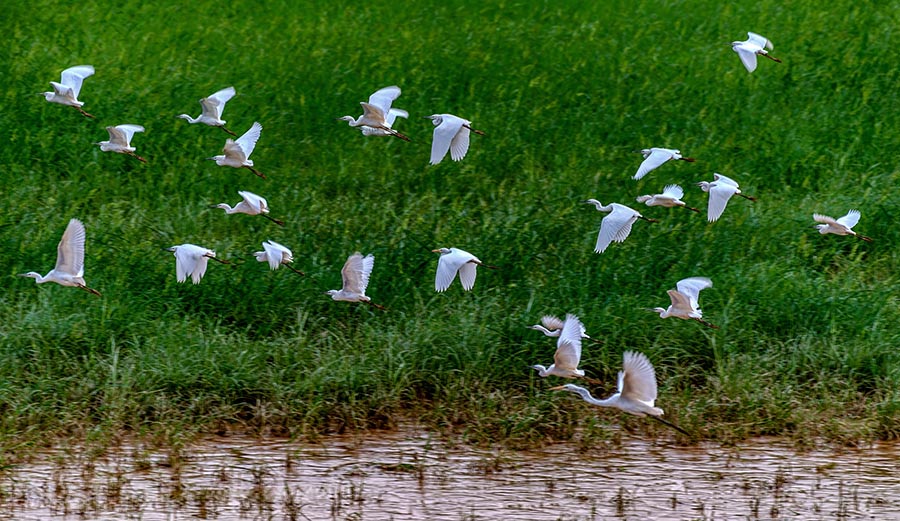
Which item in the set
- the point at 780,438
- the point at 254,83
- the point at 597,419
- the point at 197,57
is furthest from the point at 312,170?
the point at 780,438

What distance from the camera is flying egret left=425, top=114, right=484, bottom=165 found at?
5.95 metres

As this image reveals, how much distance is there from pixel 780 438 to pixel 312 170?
398 centimetres

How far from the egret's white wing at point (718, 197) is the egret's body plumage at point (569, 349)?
1.14 meters

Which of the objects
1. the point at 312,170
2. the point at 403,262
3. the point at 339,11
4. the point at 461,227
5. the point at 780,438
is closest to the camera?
the point at 780,438

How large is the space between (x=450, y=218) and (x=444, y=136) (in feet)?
5.17

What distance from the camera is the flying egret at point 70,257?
5.54 m

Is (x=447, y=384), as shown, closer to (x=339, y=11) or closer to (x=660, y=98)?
(x=660, y=98)

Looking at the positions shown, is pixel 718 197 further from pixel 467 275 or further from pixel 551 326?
pixel 467 275

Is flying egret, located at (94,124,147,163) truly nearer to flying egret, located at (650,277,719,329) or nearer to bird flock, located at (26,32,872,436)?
bird flock, located at (26,32,872,436)

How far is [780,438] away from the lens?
5.80 m

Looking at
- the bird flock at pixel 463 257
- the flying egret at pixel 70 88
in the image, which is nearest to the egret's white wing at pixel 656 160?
the bird flock at pixel 463 257

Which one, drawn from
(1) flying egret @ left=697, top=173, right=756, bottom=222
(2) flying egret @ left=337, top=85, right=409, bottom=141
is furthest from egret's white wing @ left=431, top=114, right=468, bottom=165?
(1) flying egret @ left=697, top=173, right=756, bottom=222

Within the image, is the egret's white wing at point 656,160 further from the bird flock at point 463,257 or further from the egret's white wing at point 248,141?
the egret's white wing at point 248,141

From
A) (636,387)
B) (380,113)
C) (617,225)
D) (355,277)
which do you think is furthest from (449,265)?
(636,387)
